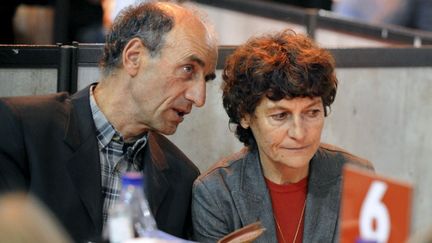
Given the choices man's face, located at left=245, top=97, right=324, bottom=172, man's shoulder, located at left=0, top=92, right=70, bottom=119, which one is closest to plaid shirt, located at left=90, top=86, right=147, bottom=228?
man's shoulder, located at left=0, top=92, right=70, bottom=119

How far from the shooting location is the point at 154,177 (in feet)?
12.2

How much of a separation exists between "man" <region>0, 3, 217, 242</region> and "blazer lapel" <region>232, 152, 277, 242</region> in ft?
0.64

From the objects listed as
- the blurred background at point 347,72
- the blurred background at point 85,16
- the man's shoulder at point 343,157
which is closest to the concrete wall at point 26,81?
the blurred background at point 347,72

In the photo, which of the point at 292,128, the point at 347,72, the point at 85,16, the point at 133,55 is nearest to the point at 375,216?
the point at 292,128

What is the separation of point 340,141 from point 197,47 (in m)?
1.68

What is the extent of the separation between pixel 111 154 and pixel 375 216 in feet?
4.24

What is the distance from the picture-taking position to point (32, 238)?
1910 millimetres

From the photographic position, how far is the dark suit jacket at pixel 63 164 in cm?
343

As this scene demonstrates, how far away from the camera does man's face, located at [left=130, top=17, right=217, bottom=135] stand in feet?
12.0

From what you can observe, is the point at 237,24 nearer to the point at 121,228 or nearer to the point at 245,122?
the point at 245,122

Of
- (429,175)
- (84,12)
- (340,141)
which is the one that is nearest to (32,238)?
(340,141)

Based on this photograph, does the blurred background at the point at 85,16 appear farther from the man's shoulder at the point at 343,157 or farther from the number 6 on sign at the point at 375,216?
the number 6 on sign at the point at 375,216

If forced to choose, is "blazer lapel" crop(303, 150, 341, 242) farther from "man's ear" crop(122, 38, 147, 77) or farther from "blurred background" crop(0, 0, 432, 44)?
"blurred background" crop(0, 0, 432, 44)

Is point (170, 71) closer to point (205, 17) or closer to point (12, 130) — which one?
point (205, 17)
